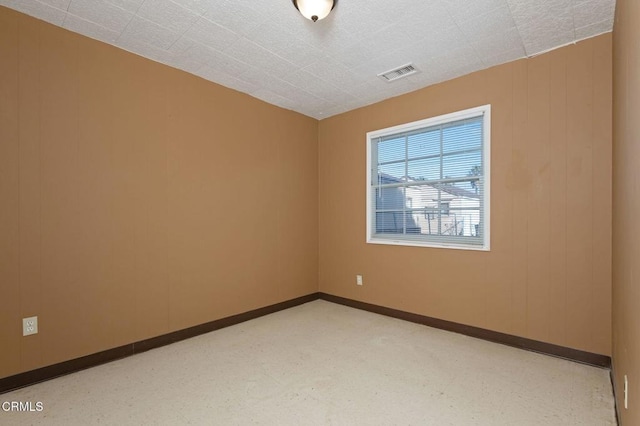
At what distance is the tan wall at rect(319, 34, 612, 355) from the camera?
252 cm

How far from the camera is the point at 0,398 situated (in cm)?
209

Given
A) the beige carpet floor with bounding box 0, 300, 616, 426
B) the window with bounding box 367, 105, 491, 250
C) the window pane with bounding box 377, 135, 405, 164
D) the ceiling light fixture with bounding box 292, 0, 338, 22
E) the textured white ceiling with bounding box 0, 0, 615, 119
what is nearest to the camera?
the beige carpet floor with bounding box 0, 300, 616, 426

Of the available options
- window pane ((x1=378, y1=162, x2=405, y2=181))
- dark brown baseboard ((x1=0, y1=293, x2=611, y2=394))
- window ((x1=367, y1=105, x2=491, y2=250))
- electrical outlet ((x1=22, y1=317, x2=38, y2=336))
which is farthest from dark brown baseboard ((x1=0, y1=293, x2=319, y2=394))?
window pane ((x1=378, y1=162, x2=405, y2=181))

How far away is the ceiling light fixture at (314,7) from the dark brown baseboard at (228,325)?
3.06m

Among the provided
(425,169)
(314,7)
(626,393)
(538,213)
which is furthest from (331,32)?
(626,393)

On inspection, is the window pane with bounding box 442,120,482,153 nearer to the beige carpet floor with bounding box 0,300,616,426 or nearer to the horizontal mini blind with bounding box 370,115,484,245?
the horizontal mini blind with bounding box 370,115,484,245

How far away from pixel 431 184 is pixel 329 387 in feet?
7.98

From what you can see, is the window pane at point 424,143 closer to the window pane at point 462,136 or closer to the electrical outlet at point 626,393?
the window pane at point 462,136

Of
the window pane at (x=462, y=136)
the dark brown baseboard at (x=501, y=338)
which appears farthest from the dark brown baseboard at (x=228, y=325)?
the window pane at (x=462, y=136)

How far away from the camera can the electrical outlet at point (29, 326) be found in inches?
88.5

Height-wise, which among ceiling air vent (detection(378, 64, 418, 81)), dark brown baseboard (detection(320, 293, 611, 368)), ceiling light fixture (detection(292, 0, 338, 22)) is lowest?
dark brown baseboard (detection(320, 293, 611, 368))

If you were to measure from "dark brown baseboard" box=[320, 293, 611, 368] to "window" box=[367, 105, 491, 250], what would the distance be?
842 millimetres

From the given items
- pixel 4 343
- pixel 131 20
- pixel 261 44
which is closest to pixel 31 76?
pixel 131 20

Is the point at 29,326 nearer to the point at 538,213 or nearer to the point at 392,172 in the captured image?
the point at 392,172
